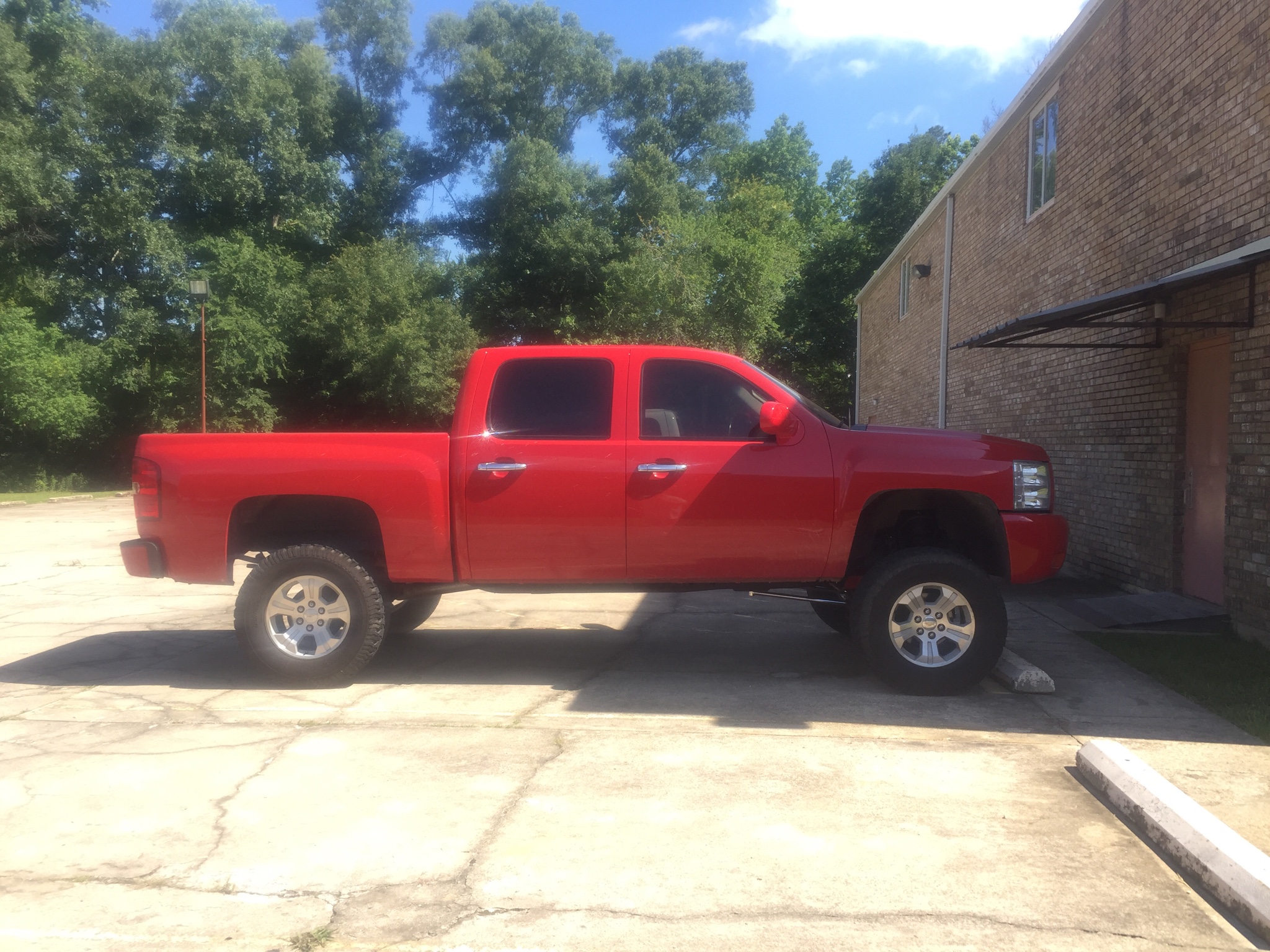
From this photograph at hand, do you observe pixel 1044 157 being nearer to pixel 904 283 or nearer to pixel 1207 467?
pixel 1207 467

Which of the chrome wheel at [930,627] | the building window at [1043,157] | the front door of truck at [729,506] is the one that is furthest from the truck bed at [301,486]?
the building window at [1043,157]

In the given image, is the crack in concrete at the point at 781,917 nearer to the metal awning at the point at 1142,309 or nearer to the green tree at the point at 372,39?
the metal awning at the point at 1142,309

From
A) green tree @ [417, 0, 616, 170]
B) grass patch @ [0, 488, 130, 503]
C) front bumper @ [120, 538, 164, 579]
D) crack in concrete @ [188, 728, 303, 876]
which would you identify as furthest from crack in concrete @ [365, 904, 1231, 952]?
A: green tree @ [417, 0, 616, 170]

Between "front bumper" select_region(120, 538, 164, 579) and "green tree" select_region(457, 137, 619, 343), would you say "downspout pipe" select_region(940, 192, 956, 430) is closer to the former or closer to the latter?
"front bumper" select_region(120, 538, 164, 579)

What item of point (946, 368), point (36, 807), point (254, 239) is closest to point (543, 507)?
point (36, 807)

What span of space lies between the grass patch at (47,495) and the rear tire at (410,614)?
21070 millimetres

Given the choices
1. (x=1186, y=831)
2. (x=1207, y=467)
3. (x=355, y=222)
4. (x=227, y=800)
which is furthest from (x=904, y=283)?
(x=355, y=222)

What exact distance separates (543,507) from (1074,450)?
744cm

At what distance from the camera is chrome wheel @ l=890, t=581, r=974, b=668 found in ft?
19.9

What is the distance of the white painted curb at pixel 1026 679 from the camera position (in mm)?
6176

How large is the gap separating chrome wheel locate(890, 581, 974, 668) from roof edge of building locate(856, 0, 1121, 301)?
7280 millimetres

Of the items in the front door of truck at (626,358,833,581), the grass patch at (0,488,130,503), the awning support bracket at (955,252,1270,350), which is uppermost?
the awning support bracket at (955,252,1270,350)

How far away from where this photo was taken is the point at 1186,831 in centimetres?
372

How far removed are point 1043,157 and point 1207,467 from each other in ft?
19.0
